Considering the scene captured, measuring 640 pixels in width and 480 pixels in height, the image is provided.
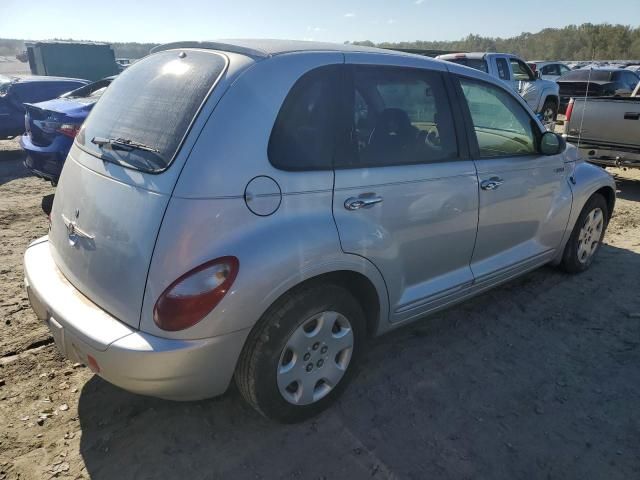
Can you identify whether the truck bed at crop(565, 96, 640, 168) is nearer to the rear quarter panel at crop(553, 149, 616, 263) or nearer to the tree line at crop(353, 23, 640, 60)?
the rear quarter panel at crop(553, 149, 616, 263)

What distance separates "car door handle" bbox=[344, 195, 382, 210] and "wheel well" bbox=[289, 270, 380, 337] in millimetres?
324

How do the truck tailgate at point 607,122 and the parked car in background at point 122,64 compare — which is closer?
the truck tailgate at point 607,122

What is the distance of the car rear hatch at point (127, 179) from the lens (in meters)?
2.11

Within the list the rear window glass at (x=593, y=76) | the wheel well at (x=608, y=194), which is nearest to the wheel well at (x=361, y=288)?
the wheel well at (x=608, y=194)

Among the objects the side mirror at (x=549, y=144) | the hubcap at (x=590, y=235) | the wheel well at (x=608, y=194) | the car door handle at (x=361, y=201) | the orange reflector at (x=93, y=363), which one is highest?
the side mirror at (x=549, y=144)

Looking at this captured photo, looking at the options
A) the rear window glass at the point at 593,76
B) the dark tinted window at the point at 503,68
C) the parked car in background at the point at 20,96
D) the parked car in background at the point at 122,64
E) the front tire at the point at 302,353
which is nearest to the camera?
the front tire at the point at 302,353

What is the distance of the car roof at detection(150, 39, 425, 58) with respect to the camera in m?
2.35

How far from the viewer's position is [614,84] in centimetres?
1587

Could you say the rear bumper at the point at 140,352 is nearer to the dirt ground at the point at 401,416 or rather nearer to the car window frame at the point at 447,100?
the dirt ground at the point at 401,416

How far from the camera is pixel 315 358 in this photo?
2531 mm

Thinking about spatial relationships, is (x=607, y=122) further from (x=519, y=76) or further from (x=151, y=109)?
(x=151, y=109)

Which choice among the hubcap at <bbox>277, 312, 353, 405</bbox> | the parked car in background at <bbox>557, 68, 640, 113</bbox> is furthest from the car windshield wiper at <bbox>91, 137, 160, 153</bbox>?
the parked car in background at <bbox>557, 68, 640, 113</bbox>

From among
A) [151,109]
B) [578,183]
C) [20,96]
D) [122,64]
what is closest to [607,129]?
[578,183]

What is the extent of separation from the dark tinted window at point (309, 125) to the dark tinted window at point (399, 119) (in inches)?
4.9
